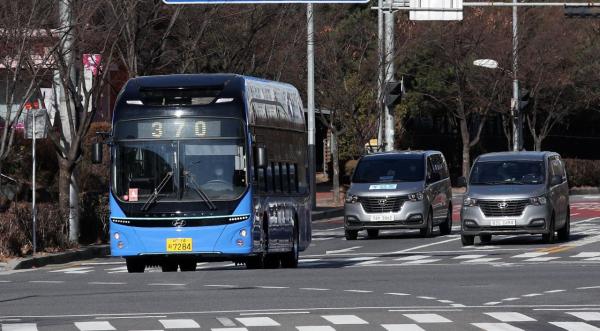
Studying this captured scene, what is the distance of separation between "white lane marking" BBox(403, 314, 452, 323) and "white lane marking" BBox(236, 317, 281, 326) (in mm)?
1434

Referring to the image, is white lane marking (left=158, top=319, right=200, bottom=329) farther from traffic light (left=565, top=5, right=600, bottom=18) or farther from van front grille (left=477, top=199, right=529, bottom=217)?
traffic light (left=565, top=5, right=600, bottom=18)

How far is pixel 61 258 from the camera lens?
2986cm

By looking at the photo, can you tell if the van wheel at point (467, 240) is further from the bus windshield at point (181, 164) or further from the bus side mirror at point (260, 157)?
the bus windshield at point (181, 164)

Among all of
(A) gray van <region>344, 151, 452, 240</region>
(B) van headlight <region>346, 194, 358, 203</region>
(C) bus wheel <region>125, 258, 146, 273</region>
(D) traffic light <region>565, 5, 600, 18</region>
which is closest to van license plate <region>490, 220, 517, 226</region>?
(A) gray van <region>344, 151, 452, 240</region>

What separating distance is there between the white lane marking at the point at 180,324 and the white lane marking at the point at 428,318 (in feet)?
7.22

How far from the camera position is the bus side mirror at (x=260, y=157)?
945 inches

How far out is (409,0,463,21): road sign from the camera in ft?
135

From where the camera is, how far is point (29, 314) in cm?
1669

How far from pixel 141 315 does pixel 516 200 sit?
54.9 ft

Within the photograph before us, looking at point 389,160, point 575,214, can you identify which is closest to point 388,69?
point 575,214

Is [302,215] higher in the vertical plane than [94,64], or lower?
lower

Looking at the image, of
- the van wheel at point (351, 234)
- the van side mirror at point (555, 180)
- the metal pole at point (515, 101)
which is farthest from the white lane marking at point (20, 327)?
the metal pole at point (515, 101)

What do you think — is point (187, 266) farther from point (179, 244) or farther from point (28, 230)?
point (28, 230)

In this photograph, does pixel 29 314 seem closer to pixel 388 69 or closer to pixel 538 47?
pixel 388 69
